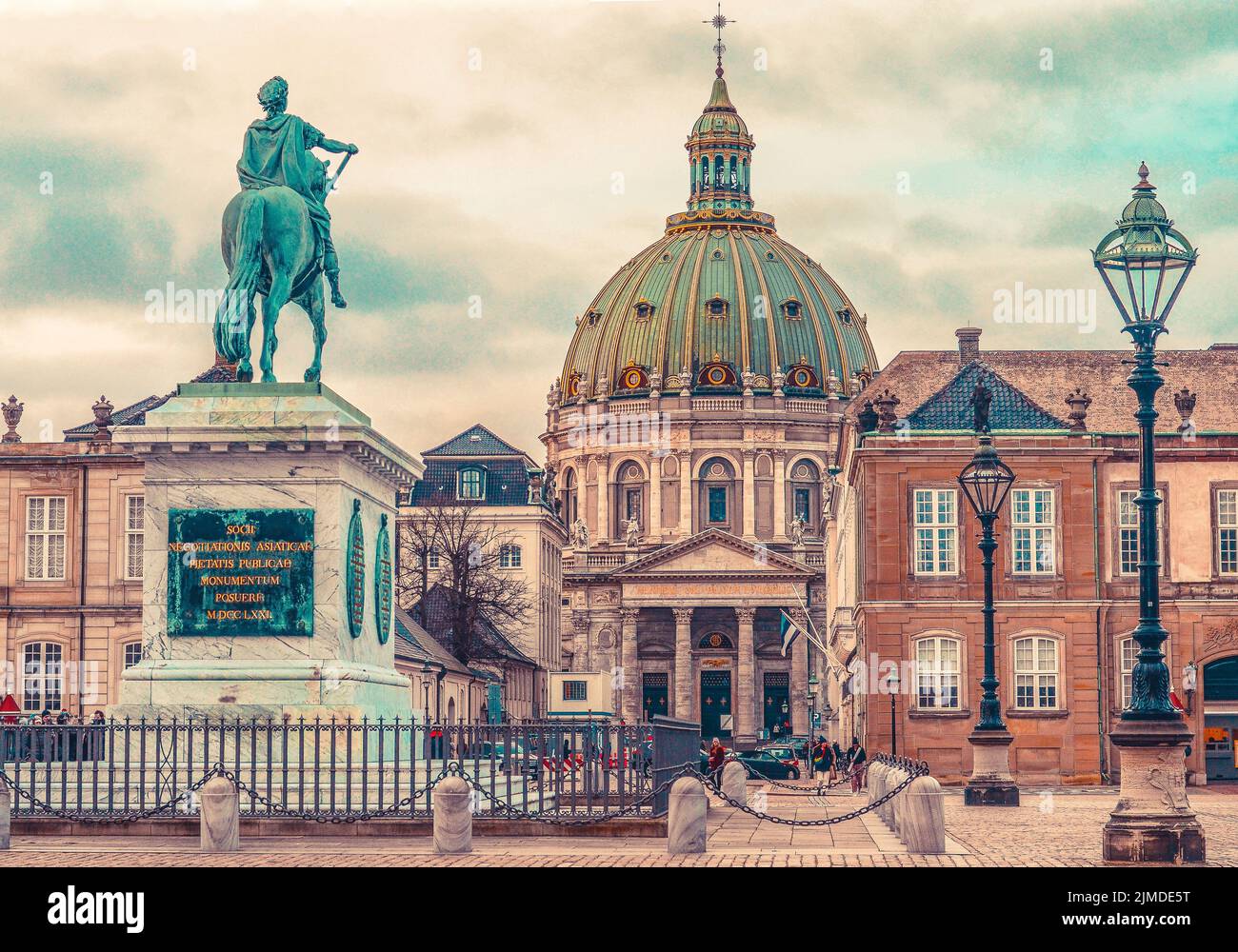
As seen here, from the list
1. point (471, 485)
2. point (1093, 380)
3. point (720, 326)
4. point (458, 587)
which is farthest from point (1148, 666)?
point (720, 326)

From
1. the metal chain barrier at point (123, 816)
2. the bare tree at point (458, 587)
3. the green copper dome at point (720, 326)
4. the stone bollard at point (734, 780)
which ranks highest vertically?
the green copper dome at point (720, 326)

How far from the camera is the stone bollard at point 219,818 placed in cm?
2394

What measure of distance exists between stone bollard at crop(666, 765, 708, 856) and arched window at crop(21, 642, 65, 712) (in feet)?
172

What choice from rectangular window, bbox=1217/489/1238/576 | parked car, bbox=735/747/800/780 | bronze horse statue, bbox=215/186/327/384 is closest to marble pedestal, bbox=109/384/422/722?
bronze horse statue, bbox=215/186/327/384

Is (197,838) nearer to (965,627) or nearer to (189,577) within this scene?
(189,577)

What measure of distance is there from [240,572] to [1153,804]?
1090cm

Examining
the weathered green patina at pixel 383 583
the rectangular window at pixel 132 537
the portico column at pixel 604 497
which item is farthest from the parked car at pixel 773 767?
the portico column at pixel 604 497

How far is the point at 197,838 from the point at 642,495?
156 metres

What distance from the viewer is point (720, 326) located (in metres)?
185

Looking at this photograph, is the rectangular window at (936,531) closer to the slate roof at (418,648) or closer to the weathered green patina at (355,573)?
the slate roof at (418,648)

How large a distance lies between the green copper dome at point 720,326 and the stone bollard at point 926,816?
156126 mm

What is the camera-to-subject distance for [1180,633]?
2554 inches

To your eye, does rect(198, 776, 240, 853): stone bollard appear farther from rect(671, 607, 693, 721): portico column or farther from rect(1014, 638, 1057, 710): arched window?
rect(671, 607, 693, 721): portico column
